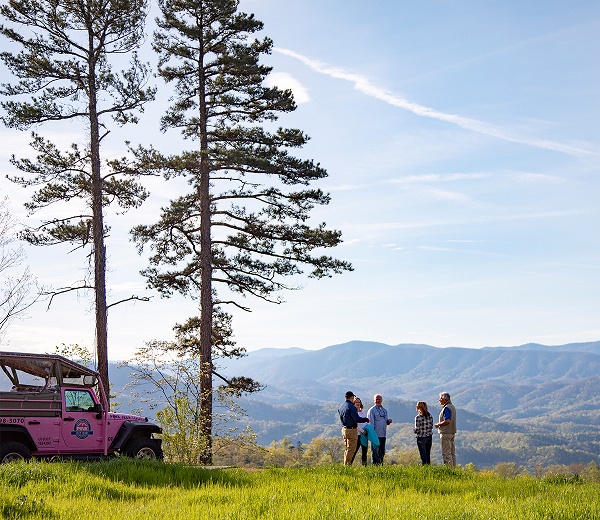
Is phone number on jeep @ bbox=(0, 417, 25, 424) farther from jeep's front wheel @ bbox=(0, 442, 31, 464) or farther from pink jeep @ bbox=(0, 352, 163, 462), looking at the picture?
jeep's front wheel @ bbox=(0, 442, 31, 464)

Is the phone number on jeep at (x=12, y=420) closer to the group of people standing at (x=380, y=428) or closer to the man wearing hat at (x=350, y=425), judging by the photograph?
the group of people standing at (x=380, y=428)

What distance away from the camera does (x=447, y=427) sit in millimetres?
17594

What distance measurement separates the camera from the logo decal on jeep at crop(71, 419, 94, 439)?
1538cm

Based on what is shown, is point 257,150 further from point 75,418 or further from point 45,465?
point 45,465

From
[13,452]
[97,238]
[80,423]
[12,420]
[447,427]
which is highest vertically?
[97,238]

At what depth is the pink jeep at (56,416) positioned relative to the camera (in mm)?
14586

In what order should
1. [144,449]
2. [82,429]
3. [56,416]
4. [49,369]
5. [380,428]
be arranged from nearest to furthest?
[56,416] < [49,369] < [82,429] < [144,449] < [380,428]

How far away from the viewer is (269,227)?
86.0 ft

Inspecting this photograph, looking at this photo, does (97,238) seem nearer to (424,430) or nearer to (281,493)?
(424,430)

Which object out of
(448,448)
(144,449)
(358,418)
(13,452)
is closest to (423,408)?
(448,448)

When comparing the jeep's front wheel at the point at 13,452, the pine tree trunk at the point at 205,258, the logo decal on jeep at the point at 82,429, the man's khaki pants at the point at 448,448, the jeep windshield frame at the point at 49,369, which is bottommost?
the man's khaki pants at the point at 448,448

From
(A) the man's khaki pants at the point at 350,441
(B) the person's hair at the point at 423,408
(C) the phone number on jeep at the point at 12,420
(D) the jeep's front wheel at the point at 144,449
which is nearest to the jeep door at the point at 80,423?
(D) the jeep's front wheel at the point at 144,449

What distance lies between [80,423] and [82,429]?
15 centimetres

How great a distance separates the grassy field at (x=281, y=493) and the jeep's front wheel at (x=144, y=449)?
7.37 feet
